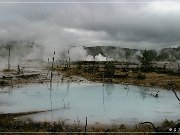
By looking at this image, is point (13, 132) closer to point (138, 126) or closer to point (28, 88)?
point (138, 126)

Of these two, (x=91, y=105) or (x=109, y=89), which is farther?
(x=109, y=89)

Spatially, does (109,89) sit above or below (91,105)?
above

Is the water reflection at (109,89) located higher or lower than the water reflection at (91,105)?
higher

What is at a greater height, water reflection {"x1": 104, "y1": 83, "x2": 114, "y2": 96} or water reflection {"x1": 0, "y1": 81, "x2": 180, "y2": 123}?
water reflection {"x1": 104, "y1": 83, "x2": 114, "y2": 96}

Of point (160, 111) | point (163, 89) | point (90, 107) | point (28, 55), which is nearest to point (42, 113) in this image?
point (90, 107)

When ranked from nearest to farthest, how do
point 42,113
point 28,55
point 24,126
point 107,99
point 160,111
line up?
point 24,126, point 42,113, point 160,111, point 107,99, point 28,55

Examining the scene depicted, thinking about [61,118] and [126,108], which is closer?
[61,118]

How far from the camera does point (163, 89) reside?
50156 mm

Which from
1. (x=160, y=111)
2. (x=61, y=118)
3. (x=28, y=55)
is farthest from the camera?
(x=28, y=55)

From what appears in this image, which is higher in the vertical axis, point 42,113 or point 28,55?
point 28,55

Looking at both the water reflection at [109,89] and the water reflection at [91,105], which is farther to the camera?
the water reflection at [109,89]

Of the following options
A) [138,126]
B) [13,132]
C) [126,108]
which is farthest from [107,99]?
[13,132]

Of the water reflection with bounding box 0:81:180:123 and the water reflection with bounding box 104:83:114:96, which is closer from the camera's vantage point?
the water reflection with bounding box 0:81:180:123

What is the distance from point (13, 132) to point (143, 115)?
1347 cm
